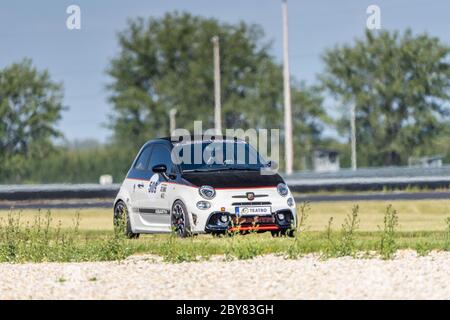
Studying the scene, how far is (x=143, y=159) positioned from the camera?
19.6 meters

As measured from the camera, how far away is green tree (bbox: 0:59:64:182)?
262ft

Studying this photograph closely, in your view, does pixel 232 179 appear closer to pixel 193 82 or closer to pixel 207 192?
pixel 207 192

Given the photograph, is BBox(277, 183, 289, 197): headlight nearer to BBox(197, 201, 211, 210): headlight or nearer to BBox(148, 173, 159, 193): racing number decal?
BBox(197, 201, 211, 210): headlight

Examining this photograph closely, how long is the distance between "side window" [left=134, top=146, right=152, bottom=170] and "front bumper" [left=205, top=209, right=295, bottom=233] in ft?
7.62

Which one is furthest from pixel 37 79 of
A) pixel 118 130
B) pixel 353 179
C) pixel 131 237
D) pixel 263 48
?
pixel 131 237

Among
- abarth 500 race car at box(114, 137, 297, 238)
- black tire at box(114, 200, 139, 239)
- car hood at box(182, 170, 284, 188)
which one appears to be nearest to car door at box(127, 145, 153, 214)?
abarth 500 race car at box(114, 137, 297, 238)

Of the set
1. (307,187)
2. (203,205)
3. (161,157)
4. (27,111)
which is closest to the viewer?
(203,205)

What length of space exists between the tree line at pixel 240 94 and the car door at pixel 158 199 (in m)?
57.3

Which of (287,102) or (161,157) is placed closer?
(161,157)

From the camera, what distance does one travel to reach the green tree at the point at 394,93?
81.4 meters

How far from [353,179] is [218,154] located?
18.7 metres

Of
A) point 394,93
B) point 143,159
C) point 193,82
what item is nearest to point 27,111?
point 193,82

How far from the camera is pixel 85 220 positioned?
2722 cm

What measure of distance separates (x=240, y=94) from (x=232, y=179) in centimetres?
6732
